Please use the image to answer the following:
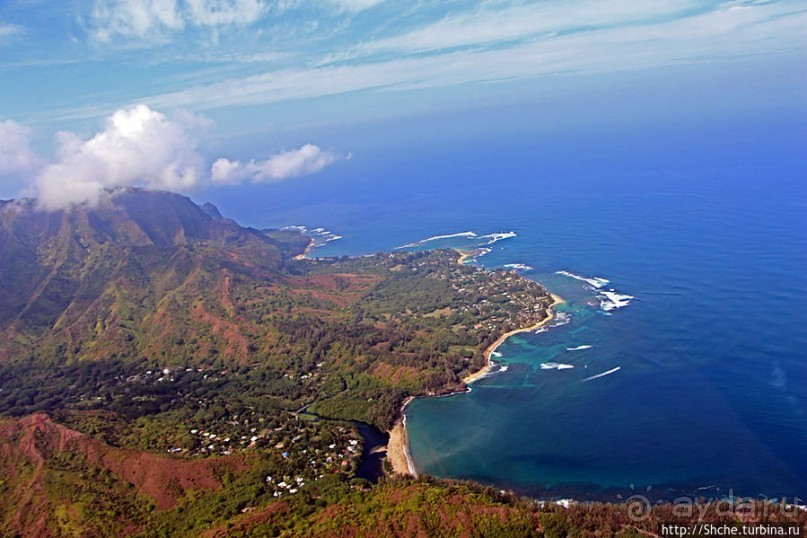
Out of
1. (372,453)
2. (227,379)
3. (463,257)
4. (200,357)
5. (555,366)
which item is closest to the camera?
(372,453)

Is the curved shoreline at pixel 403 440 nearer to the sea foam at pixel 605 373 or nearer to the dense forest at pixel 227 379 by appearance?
the dense forest at pixel 227 379

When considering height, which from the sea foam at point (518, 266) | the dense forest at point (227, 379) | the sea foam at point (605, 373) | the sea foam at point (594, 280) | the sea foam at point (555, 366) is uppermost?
the dense forest at point (227, 379)

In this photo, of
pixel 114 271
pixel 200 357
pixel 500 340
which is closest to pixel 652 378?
pixel 500 340

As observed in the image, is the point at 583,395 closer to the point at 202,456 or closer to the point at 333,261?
the point at 202,456

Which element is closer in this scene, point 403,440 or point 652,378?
point 403,440

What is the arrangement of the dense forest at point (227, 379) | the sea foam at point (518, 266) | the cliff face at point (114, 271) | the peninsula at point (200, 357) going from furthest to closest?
the sea foam at point (518, 266) < the cliff face at point (114, 271) < the peninsula at point (200, 357) < the dense forest at point (227, 379)

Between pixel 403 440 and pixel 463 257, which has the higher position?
pixel 463 257

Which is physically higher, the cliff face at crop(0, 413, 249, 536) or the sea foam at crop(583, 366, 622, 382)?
the cliff face at crop(0, 413, 249, 536)

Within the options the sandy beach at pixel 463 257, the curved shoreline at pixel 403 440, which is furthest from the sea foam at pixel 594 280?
the sandy beach at pixel 463 257

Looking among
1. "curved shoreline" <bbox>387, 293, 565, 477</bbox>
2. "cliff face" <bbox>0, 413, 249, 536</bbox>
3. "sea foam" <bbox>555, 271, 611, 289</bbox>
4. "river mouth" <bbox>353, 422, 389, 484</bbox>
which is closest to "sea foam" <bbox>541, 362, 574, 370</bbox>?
"curved shoreline" <bbox>387, 293, 565, 477</bbox>

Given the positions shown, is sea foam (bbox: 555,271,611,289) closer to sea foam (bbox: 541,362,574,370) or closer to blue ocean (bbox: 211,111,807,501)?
blue ocean (bbox: 211,111,807,501)

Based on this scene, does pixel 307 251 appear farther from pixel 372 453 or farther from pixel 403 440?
pixel 372 453

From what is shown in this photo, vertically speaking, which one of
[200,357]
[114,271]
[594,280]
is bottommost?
[594,280]

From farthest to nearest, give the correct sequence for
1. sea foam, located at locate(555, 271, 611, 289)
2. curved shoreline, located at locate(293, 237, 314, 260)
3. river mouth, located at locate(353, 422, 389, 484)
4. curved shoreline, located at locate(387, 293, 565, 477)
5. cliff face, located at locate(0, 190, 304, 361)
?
curved shoreline, located at locate(293, 237, 314, 260)
sea foam, located at locate(555, 271, 611, 289)
cliff face, located at locate(0, 190, 304, 361)
curved shoreline, located at locate(387, 293, 565, 477)
river mouth, located at locate(353, 422, 389, 484)
